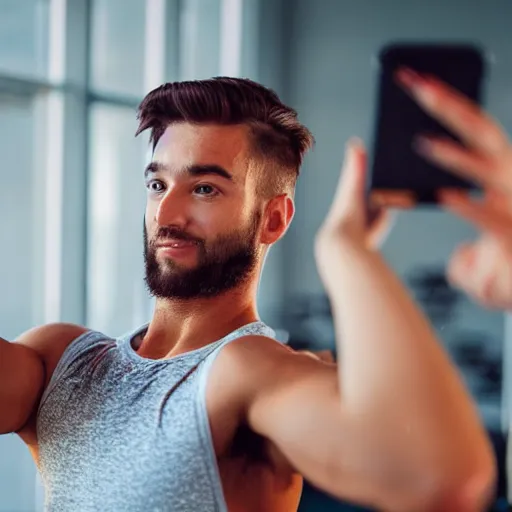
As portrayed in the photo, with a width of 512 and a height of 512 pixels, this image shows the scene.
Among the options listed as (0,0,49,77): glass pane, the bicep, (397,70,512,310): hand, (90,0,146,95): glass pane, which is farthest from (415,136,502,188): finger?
(90,0,146,95): glass pane

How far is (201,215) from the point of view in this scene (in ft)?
2.76

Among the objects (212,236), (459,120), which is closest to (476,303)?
(459,120)

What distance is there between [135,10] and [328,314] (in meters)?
1.65

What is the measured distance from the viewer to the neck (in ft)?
2.88

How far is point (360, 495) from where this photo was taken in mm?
641

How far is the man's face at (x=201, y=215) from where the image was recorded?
2.77ft

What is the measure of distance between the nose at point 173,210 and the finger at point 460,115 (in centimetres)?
28

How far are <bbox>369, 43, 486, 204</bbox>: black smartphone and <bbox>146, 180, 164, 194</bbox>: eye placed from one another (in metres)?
0.27

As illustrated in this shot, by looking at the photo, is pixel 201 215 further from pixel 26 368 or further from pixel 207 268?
pixel 26 368

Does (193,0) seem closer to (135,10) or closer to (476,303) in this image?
(135,10)

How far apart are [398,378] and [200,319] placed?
0.32 meters

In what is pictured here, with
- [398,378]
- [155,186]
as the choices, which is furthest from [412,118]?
[155,186]

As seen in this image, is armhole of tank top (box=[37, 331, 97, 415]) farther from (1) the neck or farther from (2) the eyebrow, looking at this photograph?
(2) the eyebrow

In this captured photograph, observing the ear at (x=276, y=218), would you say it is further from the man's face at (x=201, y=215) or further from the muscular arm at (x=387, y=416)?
the muscular arm at (x=387, y=416)
